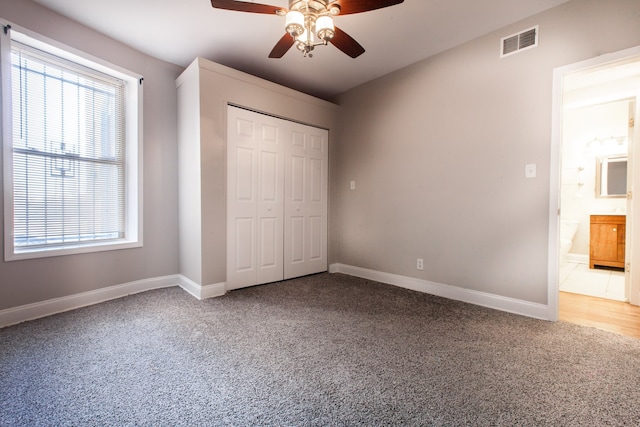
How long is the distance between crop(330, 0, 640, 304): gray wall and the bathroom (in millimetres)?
2337

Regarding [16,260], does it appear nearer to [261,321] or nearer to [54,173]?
[54,173]

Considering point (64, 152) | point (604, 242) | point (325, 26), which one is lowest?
point (604, 242)

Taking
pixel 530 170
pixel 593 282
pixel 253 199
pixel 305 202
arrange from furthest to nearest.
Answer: pixel 305 202 → pixel 593 282 → pixel 253 199 → pixel 530 170

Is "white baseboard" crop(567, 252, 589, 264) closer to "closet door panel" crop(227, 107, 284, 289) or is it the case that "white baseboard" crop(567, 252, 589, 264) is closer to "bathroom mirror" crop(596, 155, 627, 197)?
"bathroom mirror" crop(596, 155, 627, 197)

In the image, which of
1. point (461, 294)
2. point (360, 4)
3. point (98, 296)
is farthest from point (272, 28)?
point (461, 294)

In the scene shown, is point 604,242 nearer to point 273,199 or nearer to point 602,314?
point 602,314

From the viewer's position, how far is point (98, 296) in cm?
280

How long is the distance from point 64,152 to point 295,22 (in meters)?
2.56

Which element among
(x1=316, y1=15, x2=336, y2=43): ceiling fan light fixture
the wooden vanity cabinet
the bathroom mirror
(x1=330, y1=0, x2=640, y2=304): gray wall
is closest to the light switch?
(x1=330, y1=0, x2=640, y2=304): gray wall

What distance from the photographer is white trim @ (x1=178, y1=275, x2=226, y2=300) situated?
2.93 meters

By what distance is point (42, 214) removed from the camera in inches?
100

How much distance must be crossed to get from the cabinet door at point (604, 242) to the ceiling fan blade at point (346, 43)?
16.6 feet

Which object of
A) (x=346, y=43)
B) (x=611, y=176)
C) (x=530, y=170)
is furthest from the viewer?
(x=611, y=176)

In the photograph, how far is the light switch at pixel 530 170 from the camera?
8.18ft
